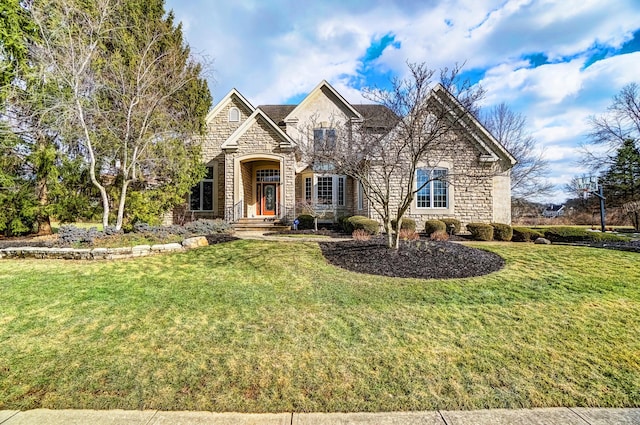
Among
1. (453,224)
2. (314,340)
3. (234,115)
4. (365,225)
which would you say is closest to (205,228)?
(365,225)

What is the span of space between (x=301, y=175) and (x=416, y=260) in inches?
488

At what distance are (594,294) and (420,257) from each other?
3.63 m

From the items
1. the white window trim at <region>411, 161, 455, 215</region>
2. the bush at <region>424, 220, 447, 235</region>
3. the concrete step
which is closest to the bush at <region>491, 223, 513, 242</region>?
the bush at <region>424, 220, 447, 235</region>

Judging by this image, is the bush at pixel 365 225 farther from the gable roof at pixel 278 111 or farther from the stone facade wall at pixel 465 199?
the gable roof at pixel 278 111

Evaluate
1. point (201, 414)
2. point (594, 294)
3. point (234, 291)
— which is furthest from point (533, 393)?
point (234, 291)

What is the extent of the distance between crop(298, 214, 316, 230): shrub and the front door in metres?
3.88

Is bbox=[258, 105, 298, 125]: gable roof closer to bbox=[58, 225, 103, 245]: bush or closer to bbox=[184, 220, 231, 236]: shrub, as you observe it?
bbox=[184, 220, 231, 236]: shrub

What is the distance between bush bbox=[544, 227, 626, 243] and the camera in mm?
12297

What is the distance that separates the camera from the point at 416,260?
26.6 ft

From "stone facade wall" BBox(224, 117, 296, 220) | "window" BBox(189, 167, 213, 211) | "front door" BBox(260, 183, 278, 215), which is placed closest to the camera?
"stone facade wall" BBox(224, 117, 296, 220)

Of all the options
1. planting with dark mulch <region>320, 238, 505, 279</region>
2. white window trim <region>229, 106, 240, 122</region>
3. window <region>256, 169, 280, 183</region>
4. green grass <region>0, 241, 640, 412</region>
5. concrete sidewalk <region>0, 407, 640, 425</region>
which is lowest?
concrete sidewalk <region>0, 407, 640, 425</region>

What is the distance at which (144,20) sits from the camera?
1388cm

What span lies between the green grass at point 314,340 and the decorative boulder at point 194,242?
2769 millimetres

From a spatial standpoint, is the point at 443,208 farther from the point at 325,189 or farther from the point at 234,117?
the point at 234,117
